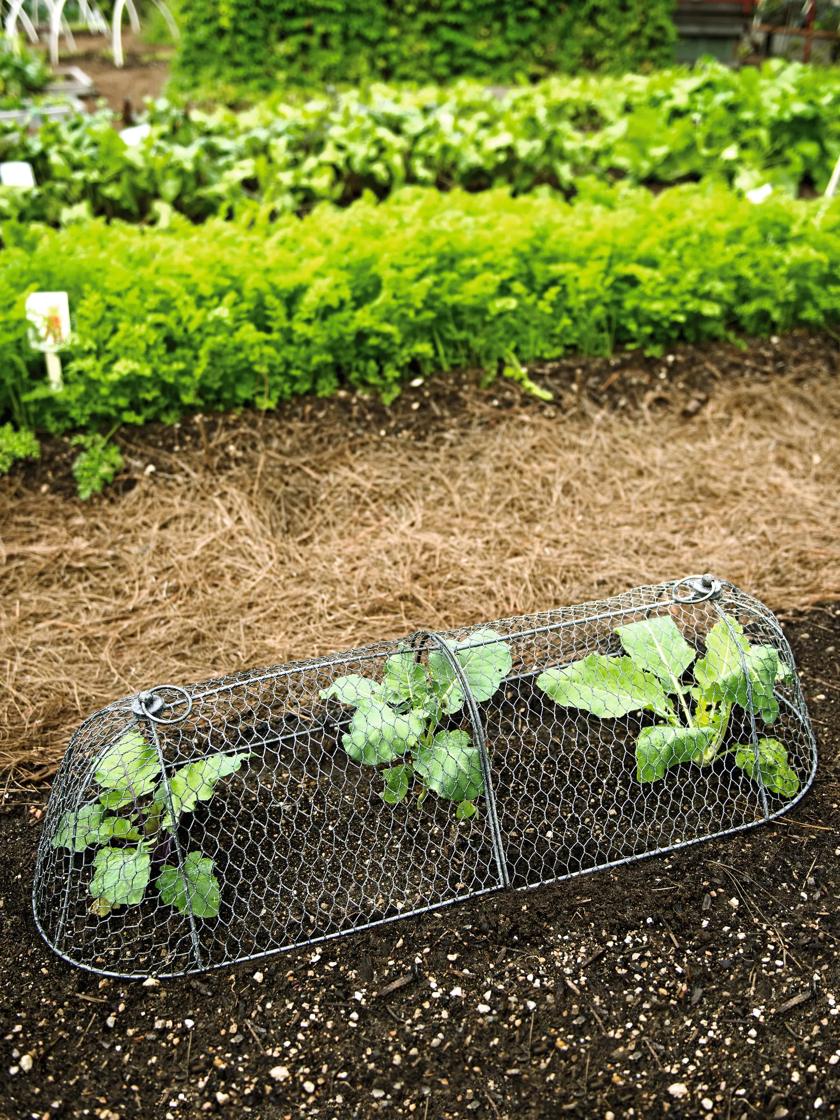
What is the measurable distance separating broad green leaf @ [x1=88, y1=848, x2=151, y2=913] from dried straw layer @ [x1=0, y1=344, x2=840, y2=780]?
24.5 inches

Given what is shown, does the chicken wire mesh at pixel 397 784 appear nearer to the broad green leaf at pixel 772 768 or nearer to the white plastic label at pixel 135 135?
the broad green leaf at pixel 772 768

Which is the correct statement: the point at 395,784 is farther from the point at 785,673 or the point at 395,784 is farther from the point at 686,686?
the point at 785,673

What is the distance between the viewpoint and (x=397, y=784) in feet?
9.53

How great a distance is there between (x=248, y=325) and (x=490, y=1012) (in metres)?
2.83

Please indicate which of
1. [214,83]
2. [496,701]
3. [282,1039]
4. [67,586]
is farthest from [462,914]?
[214,83]

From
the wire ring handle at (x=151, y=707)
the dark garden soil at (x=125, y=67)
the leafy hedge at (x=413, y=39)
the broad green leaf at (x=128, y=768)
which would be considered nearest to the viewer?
the wire ring handle at (x=151, y=707)

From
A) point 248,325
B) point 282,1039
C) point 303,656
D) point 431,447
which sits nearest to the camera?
point 282,1039

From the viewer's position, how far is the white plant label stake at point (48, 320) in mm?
4094

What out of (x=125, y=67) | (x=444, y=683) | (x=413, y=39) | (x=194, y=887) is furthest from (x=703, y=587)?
(x=125, y=67)

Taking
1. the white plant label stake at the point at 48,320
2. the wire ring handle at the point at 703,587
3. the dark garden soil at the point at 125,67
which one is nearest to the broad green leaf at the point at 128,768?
the wire ring handle at the point at 703,587

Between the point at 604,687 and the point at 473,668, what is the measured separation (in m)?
0.40

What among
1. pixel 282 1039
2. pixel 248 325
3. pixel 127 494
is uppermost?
pixel 248 325

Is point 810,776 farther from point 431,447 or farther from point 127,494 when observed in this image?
point 127,494

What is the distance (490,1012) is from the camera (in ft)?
8.23
